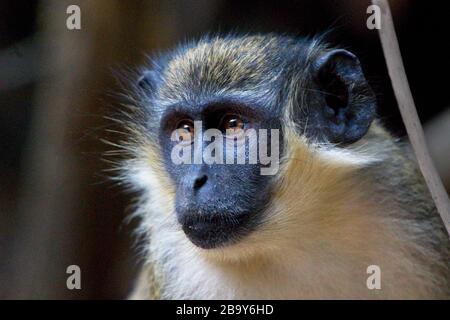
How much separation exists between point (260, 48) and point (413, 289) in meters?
1.23

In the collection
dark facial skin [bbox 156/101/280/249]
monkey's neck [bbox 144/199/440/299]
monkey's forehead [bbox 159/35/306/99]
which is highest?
monkey's forehead [bbox 159/35/306/99]

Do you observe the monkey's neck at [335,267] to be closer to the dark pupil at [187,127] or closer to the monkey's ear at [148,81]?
the dark pupil at [187,127]

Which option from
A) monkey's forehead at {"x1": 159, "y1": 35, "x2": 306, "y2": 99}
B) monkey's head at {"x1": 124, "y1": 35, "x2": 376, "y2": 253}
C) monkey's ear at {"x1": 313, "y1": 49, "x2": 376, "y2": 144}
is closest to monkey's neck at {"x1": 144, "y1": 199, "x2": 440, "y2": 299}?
monkey's head at {"x1": 124, "y1": 35, "x2": 376, "y2": 253}

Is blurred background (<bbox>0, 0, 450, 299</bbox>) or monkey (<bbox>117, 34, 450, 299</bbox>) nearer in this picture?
monkey (<bbox>117, 34, 450, 299</bbox>)

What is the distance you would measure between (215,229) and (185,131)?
Result: 1.68 feet

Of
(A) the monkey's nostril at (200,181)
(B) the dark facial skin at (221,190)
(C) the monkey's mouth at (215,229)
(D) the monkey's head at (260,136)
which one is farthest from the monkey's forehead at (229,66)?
(C) the monkey's mouth at (215,229)

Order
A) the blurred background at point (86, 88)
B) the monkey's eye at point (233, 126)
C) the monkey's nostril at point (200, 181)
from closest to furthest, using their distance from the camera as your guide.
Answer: the monkey's nostril at point (200, 181) → the monkey's eye at point (233, 126) → the blurred background at point (86, 88)

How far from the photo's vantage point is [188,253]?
3500mm

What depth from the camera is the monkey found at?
3.02 m

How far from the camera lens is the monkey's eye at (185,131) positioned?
3.18 meters

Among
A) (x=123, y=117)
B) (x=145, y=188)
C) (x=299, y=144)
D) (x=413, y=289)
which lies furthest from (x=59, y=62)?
(x=413, y=289)

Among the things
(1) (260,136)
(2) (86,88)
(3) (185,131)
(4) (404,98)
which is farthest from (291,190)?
(2) (86,88)

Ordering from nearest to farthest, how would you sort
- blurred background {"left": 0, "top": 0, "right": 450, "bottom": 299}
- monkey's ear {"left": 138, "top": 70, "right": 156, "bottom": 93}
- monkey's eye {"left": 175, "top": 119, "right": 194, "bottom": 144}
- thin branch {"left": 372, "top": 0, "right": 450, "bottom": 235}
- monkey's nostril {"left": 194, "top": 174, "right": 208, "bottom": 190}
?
thin branch {"left": 372, "top": 0, "right": 450, "bottom": 235} → monkey's nostril {"left": 194, "top": 174, "right": 208, "bottom": 190} → monkey's eye {"left": 175, "top": 119, "right": 194, "bottom": 144} → monkey's ear {"left": 138, "top": 70, "right": 156, "bottom": 93} → blurred background {"left": 0, "top": 0, "right": 450, "bottom": 299}

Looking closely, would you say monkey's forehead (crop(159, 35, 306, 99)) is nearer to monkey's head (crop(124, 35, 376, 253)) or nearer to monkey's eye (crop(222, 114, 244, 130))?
monkey's head (crop(124, 35, 376, 253))
